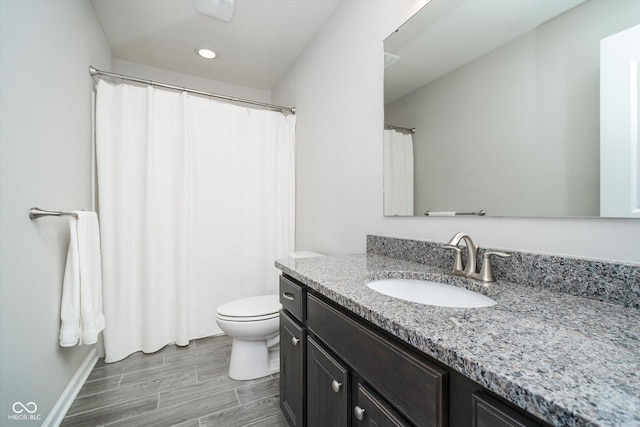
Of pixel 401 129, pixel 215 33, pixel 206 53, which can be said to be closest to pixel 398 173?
pixel 401 129

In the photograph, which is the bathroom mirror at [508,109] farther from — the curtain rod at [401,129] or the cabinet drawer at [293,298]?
the cabinet drawer at [293,298]

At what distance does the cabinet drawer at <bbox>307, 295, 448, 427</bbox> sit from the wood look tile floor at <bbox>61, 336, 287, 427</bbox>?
0.91m

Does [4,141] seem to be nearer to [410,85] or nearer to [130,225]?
[130,225]

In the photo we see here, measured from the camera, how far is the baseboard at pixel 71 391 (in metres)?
1.30

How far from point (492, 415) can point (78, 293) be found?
1.80 m

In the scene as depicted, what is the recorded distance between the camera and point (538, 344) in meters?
0.47

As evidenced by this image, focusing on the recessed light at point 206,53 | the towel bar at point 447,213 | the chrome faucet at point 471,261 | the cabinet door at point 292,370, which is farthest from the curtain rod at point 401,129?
the recessed light at point 206,53

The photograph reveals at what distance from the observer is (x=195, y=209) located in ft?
7.33

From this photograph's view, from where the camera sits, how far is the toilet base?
1.73m

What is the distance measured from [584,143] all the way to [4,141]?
6.22 feet

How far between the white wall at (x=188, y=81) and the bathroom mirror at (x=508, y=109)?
207 cm

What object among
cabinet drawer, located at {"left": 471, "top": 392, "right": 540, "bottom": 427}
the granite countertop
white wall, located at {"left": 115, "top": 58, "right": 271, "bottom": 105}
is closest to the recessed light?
white wall, located at {"left": 115, "top": 58, "right": 271, "bottom": 105}

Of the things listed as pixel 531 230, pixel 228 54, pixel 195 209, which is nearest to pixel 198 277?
pixel 195 209

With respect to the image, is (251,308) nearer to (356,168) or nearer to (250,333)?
(250,333)
